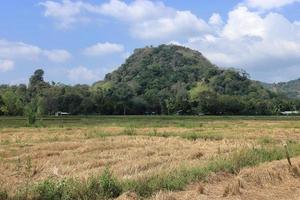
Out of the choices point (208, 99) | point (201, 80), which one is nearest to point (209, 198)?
point (208, 99)

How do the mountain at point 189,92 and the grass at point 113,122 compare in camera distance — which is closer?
the grass at point 113,122

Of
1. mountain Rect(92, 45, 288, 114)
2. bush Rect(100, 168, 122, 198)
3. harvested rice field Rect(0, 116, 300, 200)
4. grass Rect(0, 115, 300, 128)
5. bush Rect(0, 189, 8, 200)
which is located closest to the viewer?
bush Rect(0, 189, 8, 200)

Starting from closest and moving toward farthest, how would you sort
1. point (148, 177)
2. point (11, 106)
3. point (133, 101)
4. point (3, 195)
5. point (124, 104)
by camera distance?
point (3, 195)
point (148, 177)
point (11, 106)
point (124, 104)
point (133, 101)

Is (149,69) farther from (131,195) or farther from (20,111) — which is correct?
(131,195)

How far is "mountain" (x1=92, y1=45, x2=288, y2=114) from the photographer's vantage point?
12925 centimetres

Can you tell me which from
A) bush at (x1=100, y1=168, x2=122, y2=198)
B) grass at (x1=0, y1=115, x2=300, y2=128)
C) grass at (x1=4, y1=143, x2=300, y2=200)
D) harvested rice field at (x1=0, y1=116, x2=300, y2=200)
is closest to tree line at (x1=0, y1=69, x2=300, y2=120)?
grass at (x1=0, y1=115, x2=300, y2=128)

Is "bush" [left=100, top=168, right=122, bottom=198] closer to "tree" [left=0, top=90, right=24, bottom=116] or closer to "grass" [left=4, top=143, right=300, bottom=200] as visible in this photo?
"grass" [left=4, top=143, right=300, bottom=200]

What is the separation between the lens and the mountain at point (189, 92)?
424ft

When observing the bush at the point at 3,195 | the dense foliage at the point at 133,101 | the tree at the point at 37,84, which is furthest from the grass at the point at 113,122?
the tree at the point at 37,84

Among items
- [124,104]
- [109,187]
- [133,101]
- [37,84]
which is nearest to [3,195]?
[109,187]

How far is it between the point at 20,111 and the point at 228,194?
101 m

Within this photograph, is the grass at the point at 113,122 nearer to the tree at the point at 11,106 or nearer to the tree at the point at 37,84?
the tree at the point at 11,106

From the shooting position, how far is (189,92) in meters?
159

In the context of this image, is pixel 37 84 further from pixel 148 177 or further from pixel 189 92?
pixel 148 177
